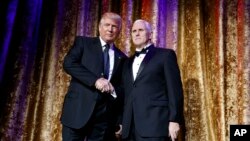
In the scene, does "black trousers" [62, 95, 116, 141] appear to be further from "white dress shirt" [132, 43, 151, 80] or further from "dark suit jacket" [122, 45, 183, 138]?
"white dress shirt" [132, 43, 151, 80]

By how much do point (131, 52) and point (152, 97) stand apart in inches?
43.6

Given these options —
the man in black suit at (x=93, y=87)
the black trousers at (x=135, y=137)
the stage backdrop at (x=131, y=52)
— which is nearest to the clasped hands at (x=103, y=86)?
the man in black suit at (x=93, y=87)

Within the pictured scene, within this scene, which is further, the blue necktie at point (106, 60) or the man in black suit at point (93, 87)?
the blue necktie at point (106, 60)

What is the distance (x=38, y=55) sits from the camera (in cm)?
331

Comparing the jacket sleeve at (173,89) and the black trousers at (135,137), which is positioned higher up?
the jacket sleeve at (173,89)

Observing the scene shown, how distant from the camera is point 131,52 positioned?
315 cm

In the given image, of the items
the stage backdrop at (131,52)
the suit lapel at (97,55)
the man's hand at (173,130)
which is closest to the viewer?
the man's hand at (173,130)

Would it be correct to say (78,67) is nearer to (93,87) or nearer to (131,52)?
(93,87)

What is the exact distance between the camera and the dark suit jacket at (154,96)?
2043 mm

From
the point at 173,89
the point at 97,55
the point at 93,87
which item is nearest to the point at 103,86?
the point at 93,87

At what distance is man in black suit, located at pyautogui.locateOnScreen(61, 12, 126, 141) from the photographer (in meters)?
2.16

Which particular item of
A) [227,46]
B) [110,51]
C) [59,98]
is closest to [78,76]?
[110,51]

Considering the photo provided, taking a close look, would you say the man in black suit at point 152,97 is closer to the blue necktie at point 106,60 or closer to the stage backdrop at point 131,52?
the blue necktie at point 106,60

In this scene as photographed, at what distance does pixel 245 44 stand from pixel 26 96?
190 cm
